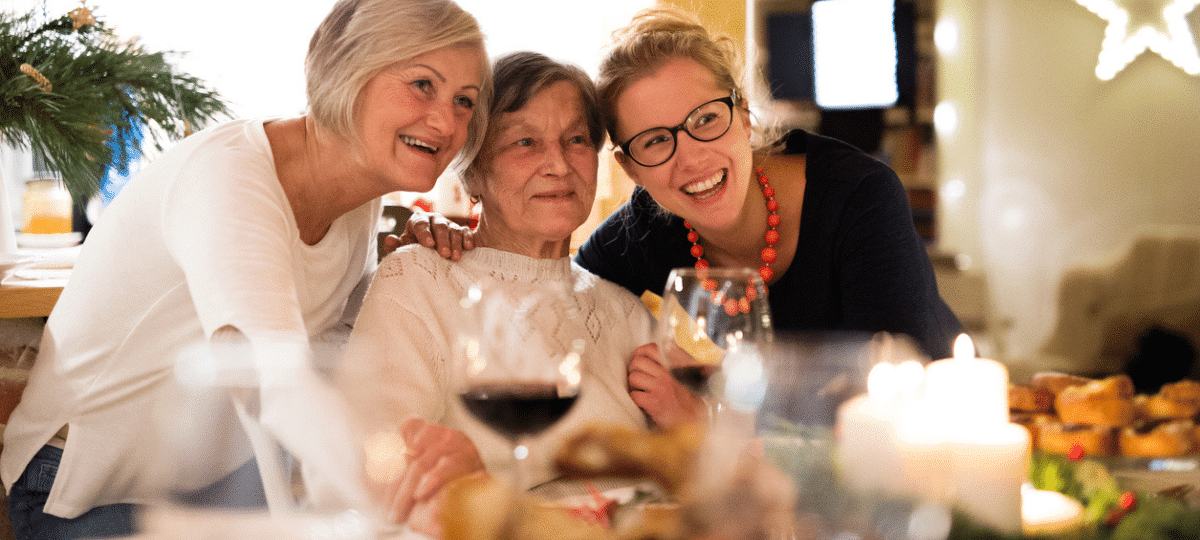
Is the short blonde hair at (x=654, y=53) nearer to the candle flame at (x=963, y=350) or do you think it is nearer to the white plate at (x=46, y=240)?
the candle flame at (x=963, y=350)

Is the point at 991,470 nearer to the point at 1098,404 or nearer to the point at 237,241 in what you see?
the point at 237,241

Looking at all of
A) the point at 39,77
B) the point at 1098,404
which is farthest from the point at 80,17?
the point at 1098,404

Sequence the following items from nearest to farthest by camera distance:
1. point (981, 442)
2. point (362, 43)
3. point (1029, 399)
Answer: point (981, 442) < point (362, 43) < point (1029, 399)

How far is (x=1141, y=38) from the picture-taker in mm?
3822

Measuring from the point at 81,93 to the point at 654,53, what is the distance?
2.75 feet

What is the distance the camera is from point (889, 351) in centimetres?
134

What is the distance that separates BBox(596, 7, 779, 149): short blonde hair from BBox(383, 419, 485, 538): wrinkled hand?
89cm

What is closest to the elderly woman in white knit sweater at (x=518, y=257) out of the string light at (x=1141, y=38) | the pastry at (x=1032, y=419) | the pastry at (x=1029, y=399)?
the pastry at (x=1032, y=419)

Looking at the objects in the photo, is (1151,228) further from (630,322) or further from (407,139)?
(407,139)

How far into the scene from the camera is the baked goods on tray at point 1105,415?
1.32 m

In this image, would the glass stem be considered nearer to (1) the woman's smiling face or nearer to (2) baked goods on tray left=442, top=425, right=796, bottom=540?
(2) baked goods on tray left=442, top=425, right=796, bottom=540

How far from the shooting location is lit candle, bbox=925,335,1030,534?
564 millimetres

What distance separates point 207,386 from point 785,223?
1211mm

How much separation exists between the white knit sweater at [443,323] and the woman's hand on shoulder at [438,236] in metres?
0.02
